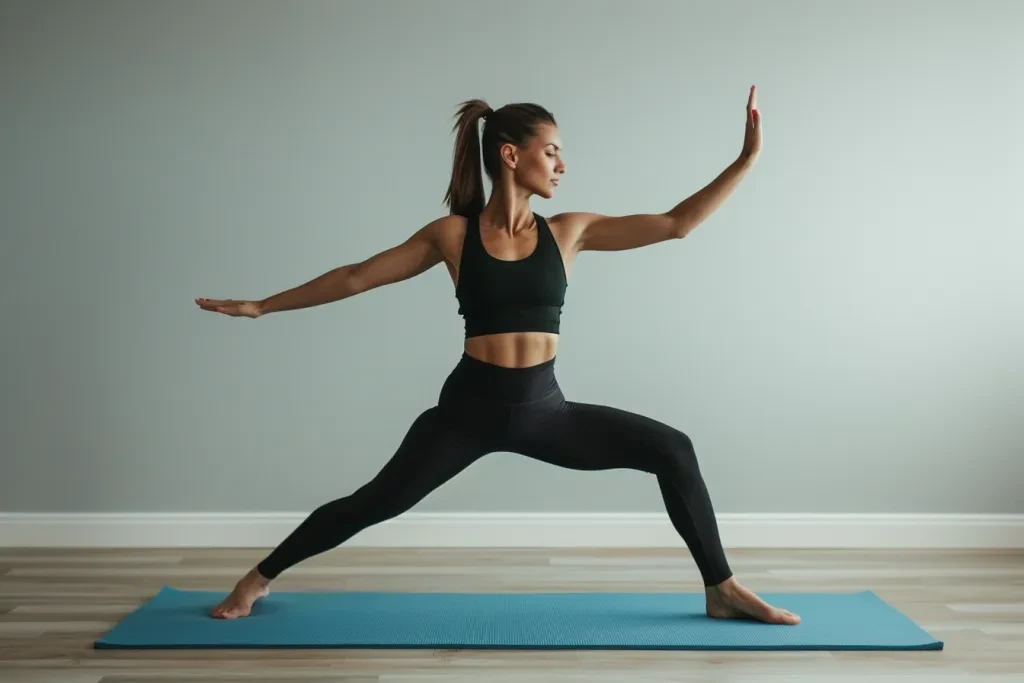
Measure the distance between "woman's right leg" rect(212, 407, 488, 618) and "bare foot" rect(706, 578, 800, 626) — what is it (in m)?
0.69

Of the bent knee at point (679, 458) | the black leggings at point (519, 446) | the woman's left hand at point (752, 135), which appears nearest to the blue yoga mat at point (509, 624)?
the black leggings at point (519, 446)

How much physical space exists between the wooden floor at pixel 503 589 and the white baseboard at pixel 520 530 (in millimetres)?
88

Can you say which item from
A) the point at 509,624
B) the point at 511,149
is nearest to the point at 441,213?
the point at 511,149

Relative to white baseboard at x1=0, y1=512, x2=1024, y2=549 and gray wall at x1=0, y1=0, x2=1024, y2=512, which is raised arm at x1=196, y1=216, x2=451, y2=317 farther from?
white baseboard at x1=0, y1=512, x2=1024, y2=549

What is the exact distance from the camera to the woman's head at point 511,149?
2619 millimetres

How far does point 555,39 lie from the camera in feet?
12.2

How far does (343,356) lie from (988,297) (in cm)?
227

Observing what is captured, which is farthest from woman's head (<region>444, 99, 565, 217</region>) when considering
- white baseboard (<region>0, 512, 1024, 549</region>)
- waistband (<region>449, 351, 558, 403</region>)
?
white baseboard (<region>0, 512, 1024, 549</region>)

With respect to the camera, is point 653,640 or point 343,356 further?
point 343,356

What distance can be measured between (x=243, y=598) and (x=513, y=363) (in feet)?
3.03

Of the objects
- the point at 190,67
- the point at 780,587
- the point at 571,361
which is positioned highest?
the point at 190,67

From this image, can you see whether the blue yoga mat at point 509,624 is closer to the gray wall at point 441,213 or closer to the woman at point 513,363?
the woman at point 513,363

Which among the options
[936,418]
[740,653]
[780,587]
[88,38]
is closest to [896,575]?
[780,587]

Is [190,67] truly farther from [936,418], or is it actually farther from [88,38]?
[936,418]
